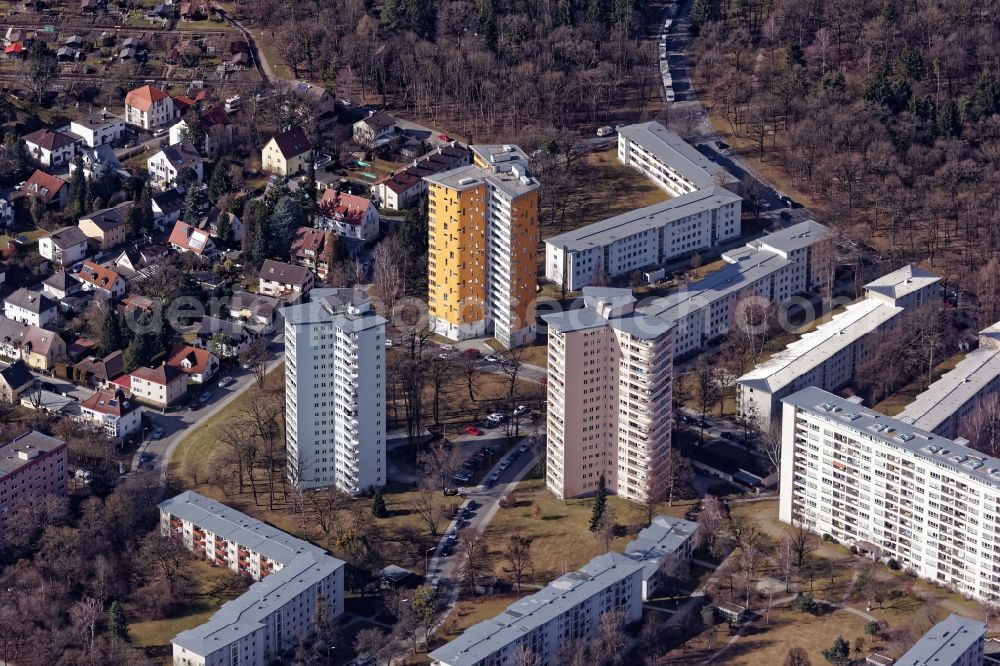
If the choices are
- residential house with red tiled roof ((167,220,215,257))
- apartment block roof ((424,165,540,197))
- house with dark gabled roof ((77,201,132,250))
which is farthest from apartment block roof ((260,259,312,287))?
apartment block roof ((424,165,540,197))

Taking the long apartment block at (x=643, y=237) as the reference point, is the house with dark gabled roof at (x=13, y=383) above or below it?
below

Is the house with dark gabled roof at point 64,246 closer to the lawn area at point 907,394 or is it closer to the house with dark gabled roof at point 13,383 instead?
the house with dark gabled roof at point 13,383

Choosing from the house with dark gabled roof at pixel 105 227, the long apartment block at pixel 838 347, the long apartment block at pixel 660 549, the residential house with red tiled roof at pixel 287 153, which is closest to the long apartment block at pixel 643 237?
the long apartment block at pixel 838 347

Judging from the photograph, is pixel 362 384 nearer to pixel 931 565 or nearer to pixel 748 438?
pixel 748 438

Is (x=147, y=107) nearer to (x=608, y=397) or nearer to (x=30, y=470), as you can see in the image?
(x=30, y=470)

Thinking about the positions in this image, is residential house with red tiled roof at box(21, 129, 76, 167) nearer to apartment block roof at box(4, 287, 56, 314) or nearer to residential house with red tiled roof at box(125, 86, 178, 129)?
residential house with red tiled roof at box(125, 86, 178, 129)
